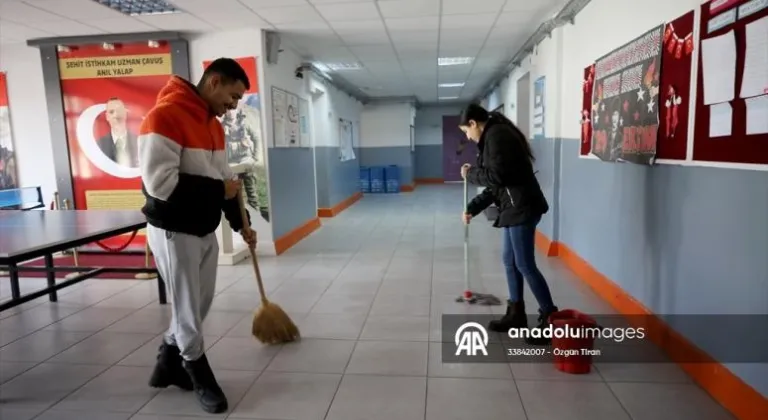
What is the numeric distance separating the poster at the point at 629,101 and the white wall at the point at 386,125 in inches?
358

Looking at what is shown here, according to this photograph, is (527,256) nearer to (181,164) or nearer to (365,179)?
(181,164)

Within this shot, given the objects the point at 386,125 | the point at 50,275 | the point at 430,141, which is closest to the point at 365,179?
the point at 386,125

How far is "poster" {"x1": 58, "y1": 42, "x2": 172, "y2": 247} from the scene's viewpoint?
5.30 meters

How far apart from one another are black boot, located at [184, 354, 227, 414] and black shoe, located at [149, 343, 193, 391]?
17 cm

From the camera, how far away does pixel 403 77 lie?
350 inches

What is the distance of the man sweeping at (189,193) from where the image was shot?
197cm

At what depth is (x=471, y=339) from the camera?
290 cm

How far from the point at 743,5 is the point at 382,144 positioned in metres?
11.1

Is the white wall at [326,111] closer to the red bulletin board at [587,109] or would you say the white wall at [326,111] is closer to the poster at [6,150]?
the poster at [6,150]

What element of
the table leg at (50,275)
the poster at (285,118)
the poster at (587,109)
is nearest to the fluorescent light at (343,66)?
the poster at (285,118)

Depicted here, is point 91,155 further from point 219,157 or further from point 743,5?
point 743,5

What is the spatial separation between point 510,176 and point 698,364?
4.38 feet

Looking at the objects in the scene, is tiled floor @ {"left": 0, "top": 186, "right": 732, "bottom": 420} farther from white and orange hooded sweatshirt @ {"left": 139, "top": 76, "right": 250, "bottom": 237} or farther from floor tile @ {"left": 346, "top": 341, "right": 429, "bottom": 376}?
white and orange hooded sweatshirt @ {"left": 139, "top": 76, "right": 250, "bottom": 237}

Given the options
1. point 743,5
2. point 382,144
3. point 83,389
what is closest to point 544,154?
point 743,5
